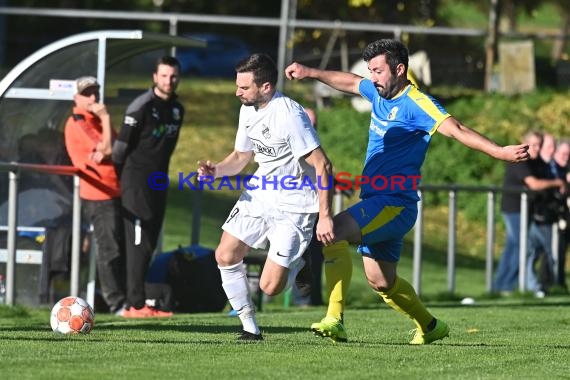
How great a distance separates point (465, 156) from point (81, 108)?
11748mm

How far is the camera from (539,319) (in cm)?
1269

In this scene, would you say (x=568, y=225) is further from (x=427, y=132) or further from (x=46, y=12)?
(x=427, y=132)

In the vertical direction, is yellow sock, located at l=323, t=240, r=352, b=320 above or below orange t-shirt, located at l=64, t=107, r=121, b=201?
below

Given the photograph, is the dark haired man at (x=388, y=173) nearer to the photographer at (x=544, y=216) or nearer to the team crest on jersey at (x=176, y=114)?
the team crest on jersey at (x=176, y=114)

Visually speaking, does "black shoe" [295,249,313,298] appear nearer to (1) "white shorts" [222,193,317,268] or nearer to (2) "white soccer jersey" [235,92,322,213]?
(1) "white shorts" [222,193,317,268]

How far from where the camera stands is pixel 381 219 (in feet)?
30.8

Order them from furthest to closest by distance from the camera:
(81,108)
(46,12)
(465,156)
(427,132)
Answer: (465,156), (46,12), (81,108), (427,132)

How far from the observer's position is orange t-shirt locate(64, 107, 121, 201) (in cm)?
1333

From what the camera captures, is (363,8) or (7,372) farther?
(363,8)

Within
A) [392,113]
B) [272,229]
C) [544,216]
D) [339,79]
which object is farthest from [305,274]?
[544,216]

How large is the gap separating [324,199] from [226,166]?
2.85 ft

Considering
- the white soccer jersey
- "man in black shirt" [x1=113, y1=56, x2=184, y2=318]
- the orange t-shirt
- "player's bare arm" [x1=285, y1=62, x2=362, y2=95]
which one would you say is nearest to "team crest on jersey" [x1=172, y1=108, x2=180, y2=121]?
"man in black shirt" [x1=113, y1=56, x2=184, y2=318]

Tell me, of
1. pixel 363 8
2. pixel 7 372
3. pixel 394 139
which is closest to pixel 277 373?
pixel 7 372

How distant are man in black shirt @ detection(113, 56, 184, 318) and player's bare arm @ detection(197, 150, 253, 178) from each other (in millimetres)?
3669
